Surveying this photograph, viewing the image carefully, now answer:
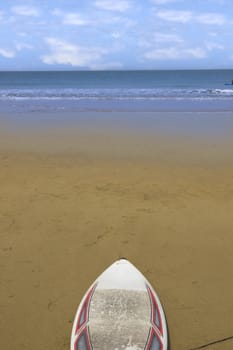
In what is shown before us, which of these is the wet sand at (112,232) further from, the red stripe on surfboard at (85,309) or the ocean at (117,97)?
the ocean at (117,97)

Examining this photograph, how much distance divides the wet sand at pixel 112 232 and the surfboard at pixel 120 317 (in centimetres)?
23

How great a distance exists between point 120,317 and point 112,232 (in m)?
1.86

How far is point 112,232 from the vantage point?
4738 mm

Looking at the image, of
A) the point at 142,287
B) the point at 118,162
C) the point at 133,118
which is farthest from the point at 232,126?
the point at 142,287

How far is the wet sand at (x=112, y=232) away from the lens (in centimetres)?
329

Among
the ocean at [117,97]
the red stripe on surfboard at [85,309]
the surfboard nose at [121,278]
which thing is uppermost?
the ocean at [117,97]

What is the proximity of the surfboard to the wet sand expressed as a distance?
0.23m

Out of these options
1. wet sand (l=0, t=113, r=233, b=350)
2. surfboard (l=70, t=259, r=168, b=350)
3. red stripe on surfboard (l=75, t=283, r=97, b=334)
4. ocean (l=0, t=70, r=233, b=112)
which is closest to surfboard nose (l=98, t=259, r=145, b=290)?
surfboard (l=70, t=259, r=168, b=350)

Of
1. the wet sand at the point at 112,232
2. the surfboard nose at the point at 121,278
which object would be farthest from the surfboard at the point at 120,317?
the wet sand at the point at 112,232

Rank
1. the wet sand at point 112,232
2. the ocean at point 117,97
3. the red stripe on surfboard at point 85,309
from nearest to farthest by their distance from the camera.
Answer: the red stripe on surfboard at point 85,309 → the wet sand at point 112,232 → the ocean at point 117,97

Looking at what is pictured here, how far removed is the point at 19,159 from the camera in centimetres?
823

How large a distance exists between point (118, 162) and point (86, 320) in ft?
17.2

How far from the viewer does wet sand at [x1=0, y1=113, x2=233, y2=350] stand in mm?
3293

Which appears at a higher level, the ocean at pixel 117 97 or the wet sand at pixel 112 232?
the ocean at pixel 117 97
